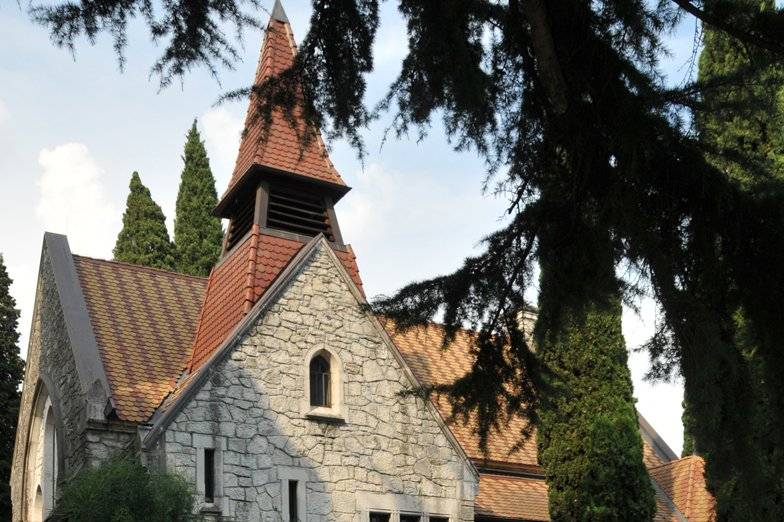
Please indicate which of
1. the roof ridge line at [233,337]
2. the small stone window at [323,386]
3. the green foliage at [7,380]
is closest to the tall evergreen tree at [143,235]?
the green foliage at [7,380]

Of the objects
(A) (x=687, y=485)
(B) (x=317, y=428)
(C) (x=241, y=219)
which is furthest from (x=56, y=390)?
(A) (x=687, y=485)

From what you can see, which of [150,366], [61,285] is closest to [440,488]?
[150,366]

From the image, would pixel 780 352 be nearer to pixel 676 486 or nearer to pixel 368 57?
pixel 368 57

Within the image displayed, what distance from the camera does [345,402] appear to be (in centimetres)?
1575

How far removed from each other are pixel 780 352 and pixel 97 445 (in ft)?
36.9

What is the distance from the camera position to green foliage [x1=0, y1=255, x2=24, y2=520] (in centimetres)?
2462

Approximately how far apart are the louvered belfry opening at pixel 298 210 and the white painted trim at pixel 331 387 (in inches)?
97.2

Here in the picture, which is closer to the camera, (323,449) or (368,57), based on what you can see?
(368,57)

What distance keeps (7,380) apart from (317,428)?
1413 centimetres

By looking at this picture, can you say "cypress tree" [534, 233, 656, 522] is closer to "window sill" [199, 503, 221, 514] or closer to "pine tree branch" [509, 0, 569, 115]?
"window sill" [199, 503, 221, 514]

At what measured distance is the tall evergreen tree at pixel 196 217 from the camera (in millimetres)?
31547

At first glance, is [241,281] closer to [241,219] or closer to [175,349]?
[175,349]

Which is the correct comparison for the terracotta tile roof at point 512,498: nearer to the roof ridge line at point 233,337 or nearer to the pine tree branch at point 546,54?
the roof ridge line at point 233,337

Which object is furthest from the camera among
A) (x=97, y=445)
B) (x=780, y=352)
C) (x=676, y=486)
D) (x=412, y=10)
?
(x=676, y=486)
